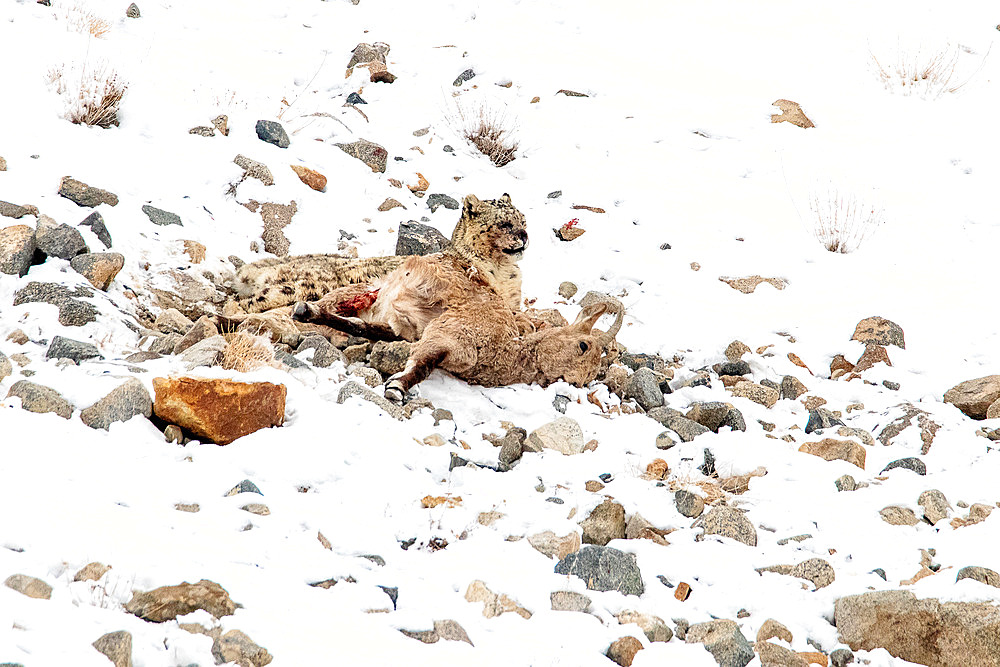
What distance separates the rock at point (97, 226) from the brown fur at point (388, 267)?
3.15ft

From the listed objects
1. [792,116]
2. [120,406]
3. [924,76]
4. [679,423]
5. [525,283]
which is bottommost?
[525,283]

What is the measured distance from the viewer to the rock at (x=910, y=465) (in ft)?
15.7

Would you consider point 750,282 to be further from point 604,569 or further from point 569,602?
point 569,602

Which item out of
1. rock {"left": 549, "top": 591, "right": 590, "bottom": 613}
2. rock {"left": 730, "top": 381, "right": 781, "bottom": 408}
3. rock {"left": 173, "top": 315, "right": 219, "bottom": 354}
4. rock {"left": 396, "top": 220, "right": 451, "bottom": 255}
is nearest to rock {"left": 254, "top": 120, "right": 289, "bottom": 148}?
rock {"left": 396, "top": 220, "right": 451, "bottom": 255}

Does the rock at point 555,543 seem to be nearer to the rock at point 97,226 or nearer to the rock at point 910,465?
the rock at point 910,465

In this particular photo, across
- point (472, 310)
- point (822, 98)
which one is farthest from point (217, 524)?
point (822, 98)

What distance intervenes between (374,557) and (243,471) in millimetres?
872

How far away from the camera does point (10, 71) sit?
296 inches

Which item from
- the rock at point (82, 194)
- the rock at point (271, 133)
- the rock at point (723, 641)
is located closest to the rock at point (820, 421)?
the rock at point (723, 641)

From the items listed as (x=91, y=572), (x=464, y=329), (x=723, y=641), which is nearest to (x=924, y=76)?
(x=464, y=329)

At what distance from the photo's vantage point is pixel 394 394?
4973mm

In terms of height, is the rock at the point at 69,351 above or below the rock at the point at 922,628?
below

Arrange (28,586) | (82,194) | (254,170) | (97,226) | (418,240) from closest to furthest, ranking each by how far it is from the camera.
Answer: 1. (28,586)
2. (97,226)
3. (82,194)
4. (418,240)
5. (254,170)

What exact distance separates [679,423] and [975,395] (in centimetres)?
224
